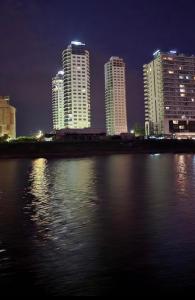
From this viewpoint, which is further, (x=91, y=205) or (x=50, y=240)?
(x=91, y=205)

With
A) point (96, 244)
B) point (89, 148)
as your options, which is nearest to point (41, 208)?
point (96, 244)

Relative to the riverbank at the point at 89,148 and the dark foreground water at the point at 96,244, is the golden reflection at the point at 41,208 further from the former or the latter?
the riverbank at the point at 89,148

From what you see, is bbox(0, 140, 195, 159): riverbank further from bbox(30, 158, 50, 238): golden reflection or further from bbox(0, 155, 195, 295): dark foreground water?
bbox(0, 155, 195, 295): dark foreground water

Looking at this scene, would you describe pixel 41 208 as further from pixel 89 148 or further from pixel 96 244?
pixel 89 148

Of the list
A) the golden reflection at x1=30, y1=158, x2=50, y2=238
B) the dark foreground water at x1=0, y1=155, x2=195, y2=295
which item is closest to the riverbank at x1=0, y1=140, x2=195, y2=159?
the golden reflection at x1=30, y1=158, x2=50, y2=238

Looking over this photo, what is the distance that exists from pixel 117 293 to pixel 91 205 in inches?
627

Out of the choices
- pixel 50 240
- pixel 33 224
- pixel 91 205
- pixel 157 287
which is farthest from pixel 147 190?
pixel 157 287

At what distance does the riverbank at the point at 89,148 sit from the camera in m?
139

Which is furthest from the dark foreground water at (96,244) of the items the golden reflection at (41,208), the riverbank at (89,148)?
the riverbank at (89,148)

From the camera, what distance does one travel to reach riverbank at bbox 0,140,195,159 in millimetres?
139375

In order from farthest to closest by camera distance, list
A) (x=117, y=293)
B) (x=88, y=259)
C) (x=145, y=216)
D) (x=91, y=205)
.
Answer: (x=91, y=205)
(x=145, y=216)
(x=88, y=259)
(x=117, y=293)

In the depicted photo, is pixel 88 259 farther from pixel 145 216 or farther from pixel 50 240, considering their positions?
pixel 145 216

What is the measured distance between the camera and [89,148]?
150875mm

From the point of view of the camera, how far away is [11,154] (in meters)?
137
